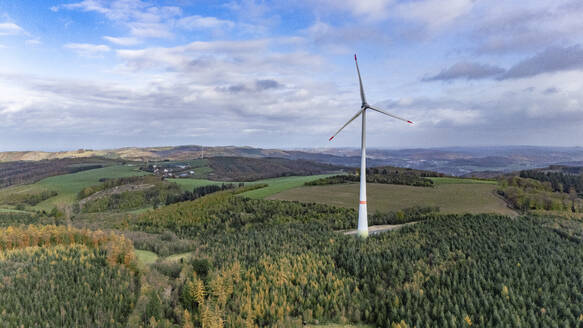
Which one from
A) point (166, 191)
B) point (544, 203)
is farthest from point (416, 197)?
point (166, 191)

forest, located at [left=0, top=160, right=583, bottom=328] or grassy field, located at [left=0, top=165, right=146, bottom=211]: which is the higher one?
forest, located at [left=0, top=160, right=583, bottom=328]

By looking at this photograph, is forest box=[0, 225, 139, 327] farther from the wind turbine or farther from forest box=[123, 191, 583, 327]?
the wind turbine

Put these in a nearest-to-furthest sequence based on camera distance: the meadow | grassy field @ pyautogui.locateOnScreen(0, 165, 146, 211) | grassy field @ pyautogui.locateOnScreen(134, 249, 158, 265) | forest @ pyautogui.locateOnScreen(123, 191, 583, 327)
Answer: forest @ pyautogui.locateOnScreen(123, 191, 583, 327) < grassy field @ pyautogui.locateOnScreen(134, 249, 158, 265) < the meadow < grassy field @ pyautogui.locateOnScreen(0, 165, 146, 211)

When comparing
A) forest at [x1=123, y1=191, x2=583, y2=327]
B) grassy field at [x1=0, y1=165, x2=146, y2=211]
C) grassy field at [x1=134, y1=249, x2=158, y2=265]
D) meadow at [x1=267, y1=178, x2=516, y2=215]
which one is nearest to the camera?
forest at [x1=123, y1=191, x2=583, y2=327]

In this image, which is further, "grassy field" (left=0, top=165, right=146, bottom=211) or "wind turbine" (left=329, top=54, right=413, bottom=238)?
"grassy field" (left=0, top=165, right=146, bottom=211)

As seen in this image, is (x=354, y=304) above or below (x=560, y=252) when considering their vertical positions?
below

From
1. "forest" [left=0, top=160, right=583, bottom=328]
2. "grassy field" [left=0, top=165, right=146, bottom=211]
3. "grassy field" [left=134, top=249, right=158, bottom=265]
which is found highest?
"forest" [left=0, top=160, right=583, bottom=328]

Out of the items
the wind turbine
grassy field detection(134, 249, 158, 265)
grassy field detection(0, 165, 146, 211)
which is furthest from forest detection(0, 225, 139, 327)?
grassy field detection(0, 165, 146, 211)

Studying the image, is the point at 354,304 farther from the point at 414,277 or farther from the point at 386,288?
the point at 414,277
